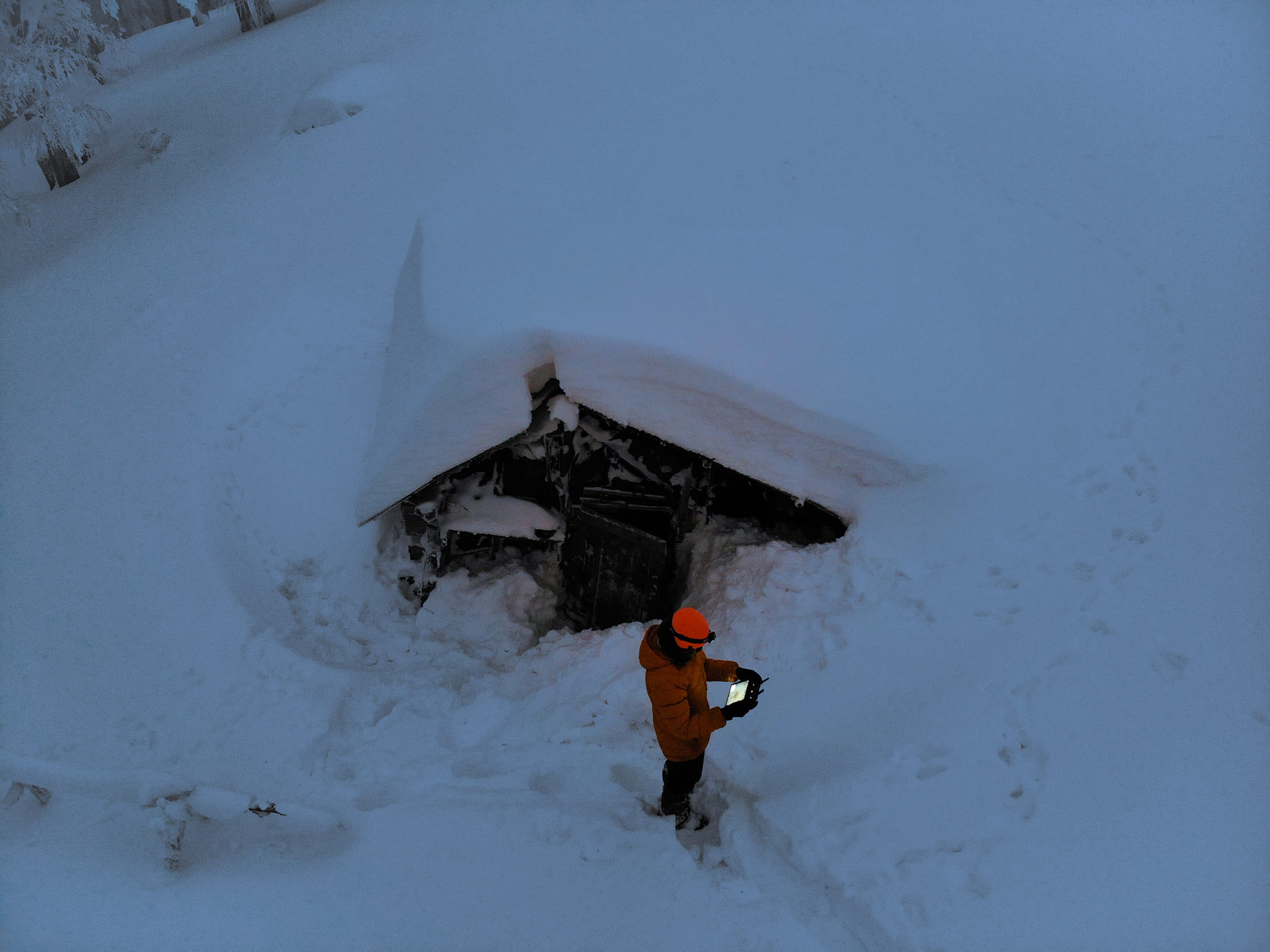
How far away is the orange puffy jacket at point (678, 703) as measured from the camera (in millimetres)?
3539

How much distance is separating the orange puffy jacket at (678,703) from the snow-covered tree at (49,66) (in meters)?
14.8

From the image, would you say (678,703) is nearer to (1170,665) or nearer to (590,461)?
(590,461)

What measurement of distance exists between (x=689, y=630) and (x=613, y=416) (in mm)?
2237

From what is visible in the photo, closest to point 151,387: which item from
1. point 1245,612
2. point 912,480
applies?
point 912,480

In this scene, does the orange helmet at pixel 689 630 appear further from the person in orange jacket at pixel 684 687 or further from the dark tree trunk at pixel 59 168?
the dark tree trunk at pixel 59 168

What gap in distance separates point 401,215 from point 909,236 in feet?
20.6

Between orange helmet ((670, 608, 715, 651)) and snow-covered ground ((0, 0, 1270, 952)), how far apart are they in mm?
1289

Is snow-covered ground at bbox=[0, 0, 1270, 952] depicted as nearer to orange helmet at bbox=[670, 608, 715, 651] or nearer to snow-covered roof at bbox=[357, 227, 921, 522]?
snow-covered roof at bbox=[357, 227, 921, 522]

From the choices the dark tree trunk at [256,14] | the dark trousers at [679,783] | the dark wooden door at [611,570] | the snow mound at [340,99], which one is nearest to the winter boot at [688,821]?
the dark trousers at [679,783]

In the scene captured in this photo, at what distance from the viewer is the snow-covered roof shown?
4.86 metres

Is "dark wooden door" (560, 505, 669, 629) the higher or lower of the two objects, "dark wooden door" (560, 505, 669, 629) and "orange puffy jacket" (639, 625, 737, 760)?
the lower

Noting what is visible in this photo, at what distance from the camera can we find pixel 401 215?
8.93 m

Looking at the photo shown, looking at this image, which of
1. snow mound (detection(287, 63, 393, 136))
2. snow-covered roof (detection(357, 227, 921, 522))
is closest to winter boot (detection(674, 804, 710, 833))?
snow-covered roof (detection(357, 227, 921, 522))

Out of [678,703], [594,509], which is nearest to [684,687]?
[678,703]
